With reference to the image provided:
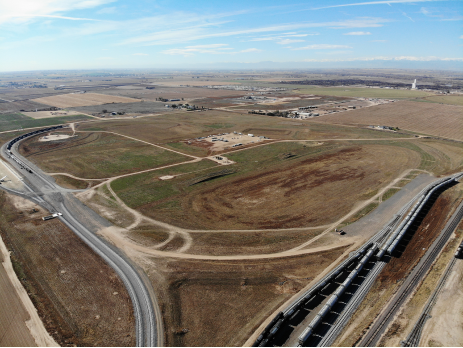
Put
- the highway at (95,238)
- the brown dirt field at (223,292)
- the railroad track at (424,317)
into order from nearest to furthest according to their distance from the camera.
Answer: the railroad track at (424,317) < the brown dirt field at (223,292) < the highway at (95,238)

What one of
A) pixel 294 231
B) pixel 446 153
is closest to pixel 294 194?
pixel 294 231

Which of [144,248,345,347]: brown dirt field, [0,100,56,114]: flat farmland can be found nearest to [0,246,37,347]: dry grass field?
[144,248,345,347]: brown dirt field

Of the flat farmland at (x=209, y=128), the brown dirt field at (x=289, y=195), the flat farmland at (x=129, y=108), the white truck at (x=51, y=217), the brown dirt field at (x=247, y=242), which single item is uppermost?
the flat farmland at (x=129, y=108)

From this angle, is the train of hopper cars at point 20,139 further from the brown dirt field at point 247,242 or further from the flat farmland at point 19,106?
the flat farmland at point 19,106

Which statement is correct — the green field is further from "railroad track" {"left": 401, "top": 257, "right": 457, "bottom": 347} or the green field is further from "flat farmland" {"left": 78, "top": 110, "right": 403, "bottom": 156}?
"railroad track" {"left": 401, "top": 257, "right": 457, "bottom": 347}

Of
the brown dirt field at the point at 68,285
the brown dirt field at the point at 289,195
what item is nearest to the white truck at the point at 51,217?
the brown dirt field at the point at 68,285

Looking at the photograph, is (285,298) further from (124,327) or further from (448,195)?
(448,195)

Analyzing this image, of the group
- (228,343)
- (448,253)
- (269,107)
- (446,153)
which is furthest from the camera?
(269,107)
